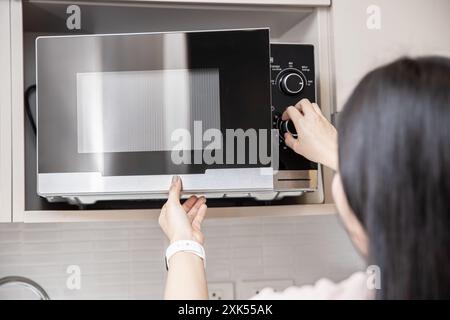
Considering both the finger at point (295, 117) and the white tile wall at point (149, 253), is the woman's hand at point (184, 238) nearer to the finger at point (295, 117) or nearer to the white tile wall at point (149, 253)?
the finger at point (295, 117)

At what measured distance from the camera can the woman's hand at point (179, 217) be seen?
86cm

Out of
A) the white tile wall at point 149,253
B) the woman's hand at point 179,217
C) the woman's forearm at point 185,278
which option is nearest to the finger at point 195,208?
the woman's hand at point 179,217

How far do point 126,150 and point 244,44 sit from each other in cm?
26

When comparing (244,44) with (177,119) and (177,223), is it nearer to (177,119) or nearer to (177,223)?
(177,119)

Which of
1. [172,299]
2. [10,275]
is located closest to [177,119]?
[172,299]

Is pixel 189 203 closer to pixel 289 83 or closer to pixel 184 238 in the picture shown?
pixel 184 238

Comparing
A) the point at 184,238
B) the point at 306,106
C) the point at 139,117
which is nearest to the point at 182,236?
the point at 184,238

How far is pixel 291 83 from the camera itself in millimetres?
973

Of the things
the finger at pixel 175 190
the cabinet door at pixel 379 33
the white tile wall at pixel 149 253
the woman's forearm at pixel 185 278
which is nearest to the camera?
the woman's forearm at pixel 185 278

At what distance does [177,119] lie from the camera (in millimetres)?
896

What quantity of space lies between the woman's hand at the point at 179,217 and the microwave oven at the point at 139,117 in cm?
2

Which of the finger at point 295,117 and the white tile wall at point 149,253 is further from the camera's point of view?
the white tile wall at point 149,253

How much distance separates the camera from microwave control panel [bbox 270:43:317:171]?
97 cm

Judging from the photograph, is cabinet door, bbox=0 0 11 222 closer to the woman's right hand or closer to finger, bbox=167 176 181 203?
finger, bbox=167 176 181 203
